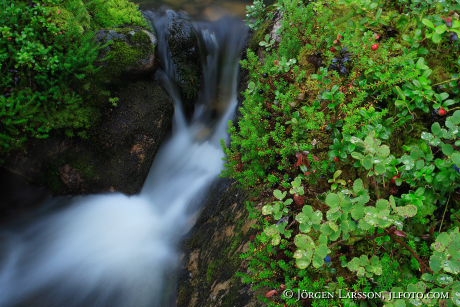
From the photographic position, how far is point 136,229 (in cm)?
510

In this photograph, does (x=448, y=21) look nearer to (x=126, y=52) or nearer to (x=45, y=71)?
(x=126, y=52)

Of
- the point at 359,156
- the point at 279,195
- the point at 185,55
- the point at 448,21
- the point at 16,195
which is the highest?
the point at 448,21

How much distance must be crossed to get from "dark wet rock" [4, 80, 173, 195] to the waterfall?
264 mm

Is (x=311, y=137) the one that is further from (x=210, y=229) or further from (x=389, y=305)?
(x=210, y=229)

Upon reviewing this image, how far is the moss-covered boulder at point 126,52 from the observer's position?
16.6 feet

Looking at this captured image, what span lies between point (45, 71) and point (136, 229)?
262cm

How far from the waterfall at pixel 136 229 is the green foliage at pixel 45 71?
1247mm

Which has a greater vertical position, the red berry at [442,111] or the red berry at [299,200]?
the red berry at [442,111]

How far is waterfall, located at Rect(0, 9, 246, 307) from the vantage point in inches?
173

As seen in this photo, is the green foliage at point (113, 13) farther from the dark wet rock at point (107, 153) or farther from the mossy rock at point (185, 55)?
the dark wet rock at point (107, 153)

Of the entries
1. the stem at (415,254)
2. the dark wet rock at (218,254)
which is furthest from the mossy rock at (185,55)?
the stem at (415,254)

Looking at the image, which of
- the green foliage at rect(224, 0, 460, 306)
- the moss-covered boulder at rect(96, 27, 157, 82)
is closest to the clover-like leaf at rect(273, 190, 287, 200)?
the green foliage at rect(224, 0, 460, 306)

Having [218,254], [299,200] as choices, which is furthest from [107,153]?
[299,200]

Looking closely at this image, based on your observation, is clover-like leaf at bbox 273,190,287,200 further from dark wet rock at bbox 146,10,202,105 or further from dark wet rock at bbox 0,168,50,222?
dark wet rock at bbox 0,168,50,222
